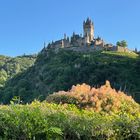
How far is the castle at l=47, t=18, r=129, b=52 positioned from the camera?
13838 cm

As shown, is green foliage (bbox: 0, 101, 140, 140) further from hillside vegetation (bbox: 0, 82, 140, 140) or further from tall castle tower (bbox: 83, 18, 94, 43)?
tall castle tower (bbox: 83, 18, 94, 43)

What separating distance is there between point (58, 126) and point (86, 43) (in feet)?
433

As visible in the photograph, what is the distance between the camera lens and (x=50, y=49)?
488ft

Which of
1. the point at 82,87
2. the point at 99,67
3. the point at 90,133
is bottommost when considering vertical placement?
the point at 90,133

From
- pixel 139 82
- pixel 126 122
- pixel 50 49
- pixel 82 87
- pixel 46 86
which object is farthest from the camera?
pixel 50 49

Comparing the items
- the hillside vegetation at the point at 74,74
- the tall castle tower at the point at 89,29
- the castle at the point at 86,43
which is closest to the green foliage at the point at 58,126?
the hillside vegetation at the point at 74,74

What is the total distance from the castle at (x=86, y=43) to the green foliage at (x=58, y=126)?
12626cm

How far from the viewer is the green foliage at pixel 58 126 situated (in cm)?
906

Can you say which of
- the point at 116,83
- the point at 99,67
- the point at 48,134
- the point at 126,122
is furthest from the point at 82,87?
the point at 99,67

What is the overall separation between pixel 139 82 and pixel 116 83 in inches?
205

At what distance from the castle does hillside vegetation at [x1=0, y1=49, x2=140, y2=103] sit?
5.53 m

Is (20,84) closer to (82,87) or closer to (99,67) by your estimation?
(99,67)

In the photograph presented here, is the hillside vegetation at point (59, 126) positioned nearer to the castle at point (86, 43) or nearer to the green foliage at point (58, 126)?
the green foliage at point (58, 126)

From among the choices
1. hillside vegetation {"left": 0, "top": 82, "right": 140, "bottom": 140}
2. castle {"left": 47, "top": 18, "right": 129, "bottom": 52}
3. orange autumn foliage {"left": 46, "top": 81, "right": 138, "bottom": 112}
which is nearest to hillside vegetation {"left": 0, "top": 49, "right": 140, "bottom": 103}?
castle {"left": 47, "top": 18, "right": 129, "bottom": 52}
